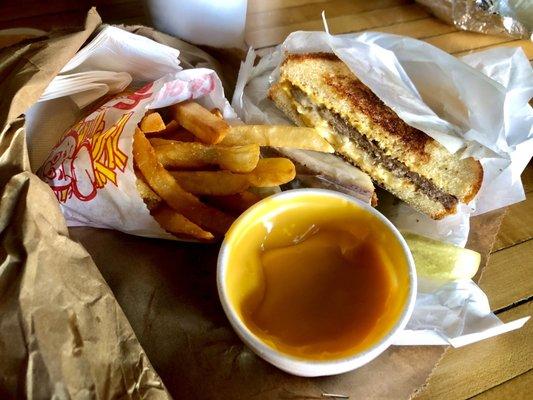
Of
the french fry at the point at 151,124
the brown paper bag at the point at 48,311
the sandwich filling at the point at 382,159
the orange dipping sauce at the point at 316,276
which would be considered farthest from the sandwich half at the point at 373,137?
the brown paper bag at the point at 48,311

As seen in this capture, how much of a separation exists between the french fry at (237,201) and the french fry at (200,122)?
0.12 metres

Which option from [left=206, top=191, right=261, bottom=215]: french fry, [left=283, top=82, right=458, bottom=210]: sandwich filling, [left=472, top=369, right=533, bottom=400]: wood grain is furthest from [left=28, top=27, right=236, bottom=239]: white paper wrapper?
[left=472, top=369, right=533, bottom=400]: wood grain

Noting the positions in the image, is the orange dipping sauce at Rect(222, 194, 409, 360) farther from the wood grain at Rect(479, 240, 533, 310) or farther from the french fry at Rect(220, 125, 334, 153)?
the wood grain at Rect(479, 240, 533, 310)

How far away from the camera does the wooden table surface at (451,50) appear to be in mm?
963

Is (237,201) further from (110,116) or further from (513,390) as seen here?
(513,390)

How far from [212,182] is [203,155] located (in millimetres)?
62

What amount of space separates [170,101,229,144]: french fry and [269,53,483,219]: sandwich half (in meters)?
0.27

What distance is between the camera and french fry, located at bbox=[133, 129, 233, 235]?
994 mm

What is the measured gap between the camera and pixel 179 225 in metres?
1.00

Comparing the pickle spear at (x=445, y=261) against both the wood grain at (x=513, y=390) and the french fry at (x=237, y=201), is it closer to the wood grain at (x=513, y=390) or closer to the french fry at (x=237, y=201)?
the wood grain at (x=513, y=390)

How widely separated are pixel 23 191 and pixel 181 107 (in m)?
0.39

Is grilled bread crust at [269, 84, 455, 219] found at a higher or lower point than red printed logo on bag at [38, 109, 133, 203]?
lower

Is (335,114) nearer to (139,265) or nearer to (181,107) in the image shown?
(181,107)

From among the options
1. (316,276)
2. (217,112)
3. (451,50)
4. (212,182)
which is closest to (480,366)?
(316,276)
